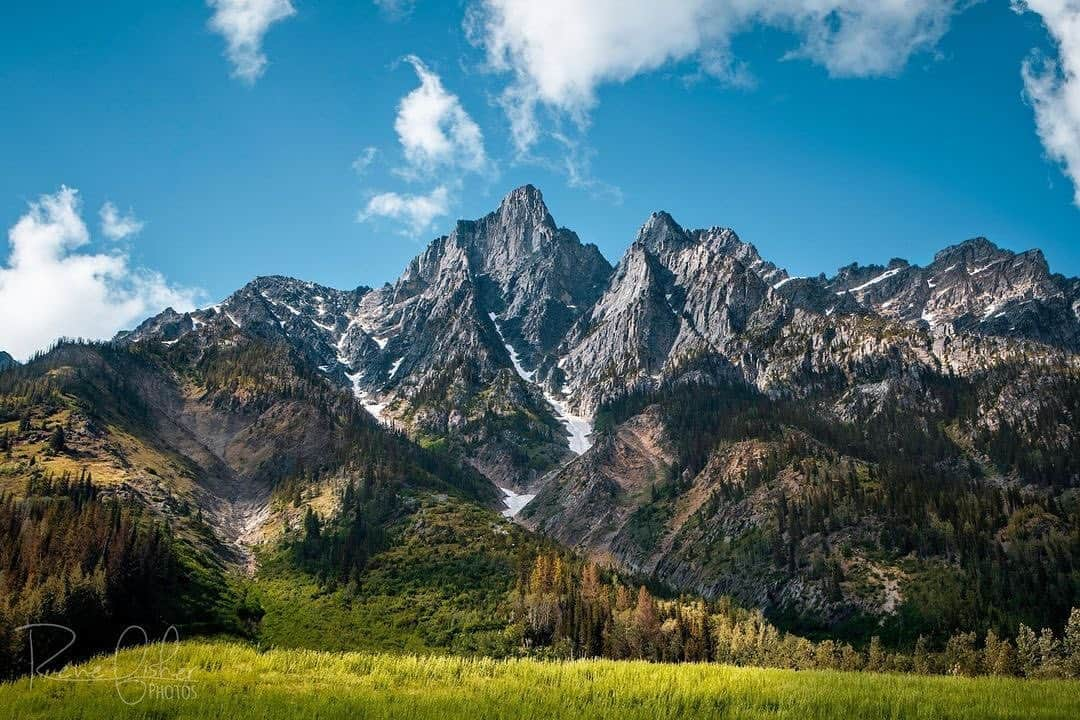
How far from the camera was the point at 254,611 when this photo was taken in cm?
12050

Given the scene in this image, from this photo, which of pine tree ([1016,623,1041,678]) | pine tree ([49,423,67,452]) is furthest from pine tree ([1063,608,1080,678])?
pine tree ([49,423,67,452])

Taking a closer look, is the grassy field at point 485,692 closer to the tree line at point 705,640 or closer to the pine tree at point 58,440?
the tree line at point 705,640

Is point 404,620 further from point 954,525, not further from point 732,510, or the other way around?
point 954,525

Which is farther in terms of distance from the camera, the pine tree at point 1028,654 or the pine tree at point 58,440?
the pine tree at point 58,440

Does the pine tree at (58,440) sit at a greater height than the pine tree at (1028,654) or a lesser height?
greater

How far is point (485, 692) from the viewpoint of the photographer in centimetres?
3462

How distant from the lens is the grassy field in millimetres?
29906

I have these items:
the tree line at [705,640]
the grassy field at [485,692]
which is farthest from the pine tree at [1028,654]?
the grassy field at [485,692]

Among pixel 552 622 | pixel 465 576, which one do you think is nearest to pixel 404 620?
pixel 465 576

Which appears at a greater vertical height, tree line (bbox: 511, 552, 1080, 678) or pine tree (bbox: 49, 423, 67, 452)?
pine tree (bbox: 49, 423, 67, 452)

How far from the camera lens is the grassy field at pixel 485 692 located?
98.1 feet

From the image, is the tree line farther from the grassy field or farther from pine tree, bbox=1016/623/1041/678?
the grassy field

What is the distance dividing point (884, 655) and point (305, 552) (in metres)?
117

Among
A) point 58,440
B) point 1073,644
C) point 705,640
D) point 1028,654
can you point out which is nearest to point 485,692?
point 705,640
